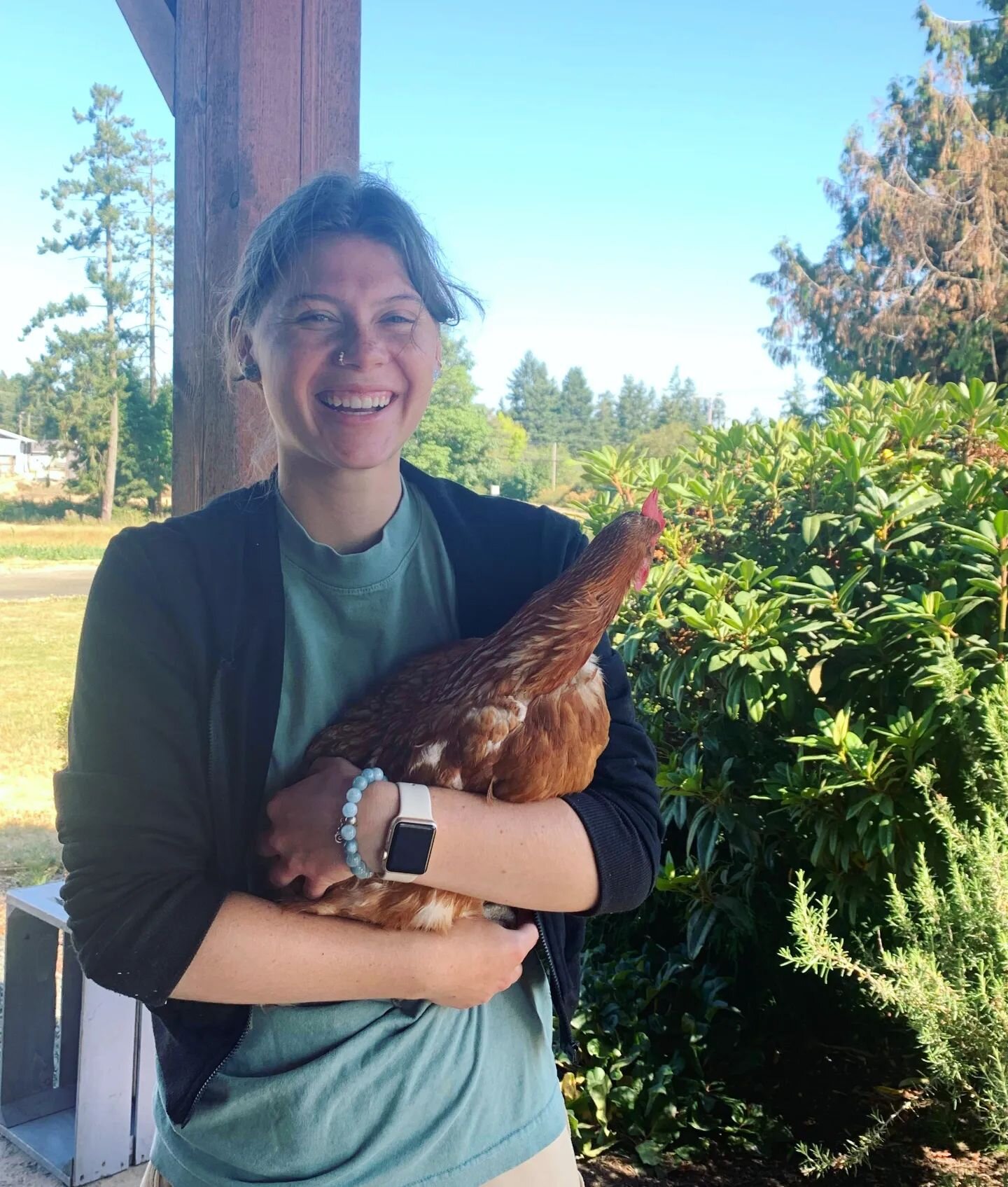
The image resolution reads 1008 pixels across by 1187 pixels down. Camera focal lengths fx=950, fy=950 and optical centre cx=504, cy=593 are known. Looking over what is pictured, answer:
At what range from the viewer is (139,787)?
3.42 ft

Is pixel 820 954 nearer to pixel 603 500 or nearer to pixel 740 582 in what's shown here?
pixel 740 582

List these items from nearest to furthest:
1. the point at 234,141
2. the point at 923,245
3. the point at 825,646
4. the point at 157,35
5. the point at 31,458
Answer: the point at 234,141 < the point at 157,35 < the point at 825,646 < the point at 31,458 < the point at 923,245

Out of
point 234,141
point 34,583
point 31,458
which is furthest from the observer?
point 31,458

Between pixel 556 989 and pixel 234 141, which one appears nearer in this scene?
pixel 556 989

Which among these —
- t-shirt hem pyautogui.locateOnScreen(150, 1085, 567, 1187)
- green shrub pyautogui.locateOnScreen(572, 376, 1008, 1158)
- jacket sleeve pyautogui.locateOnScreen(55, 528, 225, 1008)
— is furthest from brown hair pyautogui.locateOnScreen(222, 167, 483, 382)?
green shrub pyautogui.locateOnScreen(572, 376, 1008, 1158)

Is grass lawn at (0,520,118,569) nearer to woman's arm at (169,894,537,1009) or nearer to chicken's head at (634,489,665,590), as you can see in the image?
chicken's head at (634,489,665,590)

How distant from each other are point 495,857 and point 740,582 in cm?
175

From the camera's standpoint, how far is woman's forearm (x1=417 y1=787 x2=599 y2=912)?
107 cm

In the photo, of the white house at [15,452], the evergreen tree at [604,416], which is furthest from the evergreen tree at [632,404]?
the white house at [15,452]

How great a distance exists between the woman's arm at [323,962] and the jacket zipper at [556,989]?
0.10m

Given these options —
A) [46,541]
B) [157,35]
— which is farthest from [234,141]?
[46,541]

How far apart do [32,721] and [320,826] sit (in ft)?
25.9

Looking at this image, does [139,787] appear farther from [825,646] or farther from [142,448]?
[142,448]

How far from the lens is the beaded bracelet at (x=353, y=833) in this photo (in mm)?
1040
